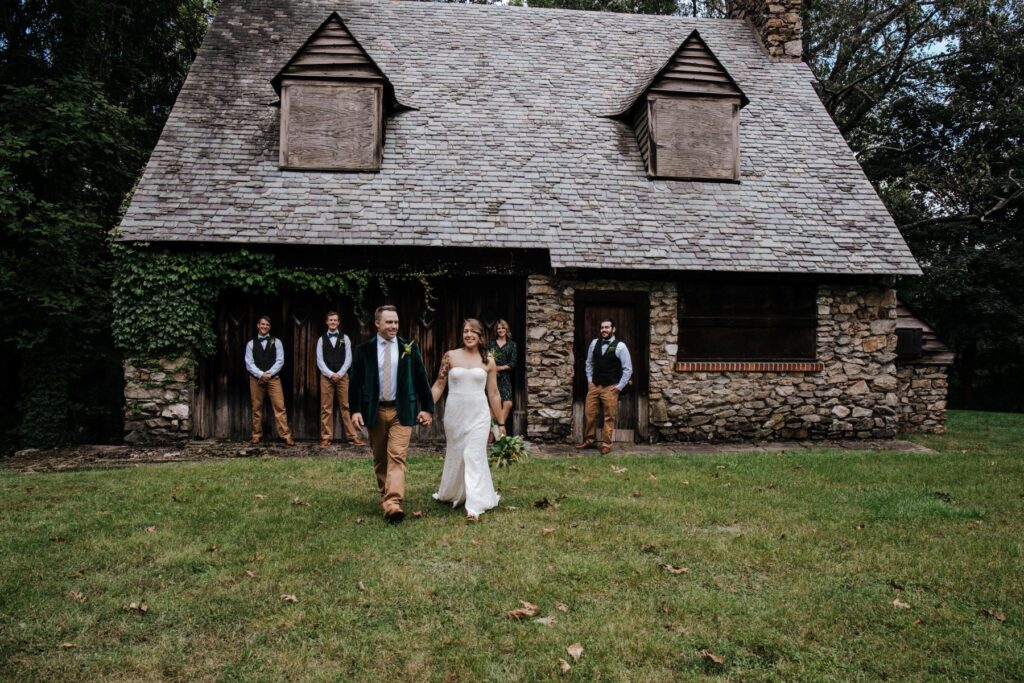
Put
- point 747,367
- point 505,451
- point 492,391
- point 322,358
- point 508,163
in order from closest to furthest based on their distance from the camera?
point 492,391, point 505,451, point 322,358, point 747,367, point 508,163

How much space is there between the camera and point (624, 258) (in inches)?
428

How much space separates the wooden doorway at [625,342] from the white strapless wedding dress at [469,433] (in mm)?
5099

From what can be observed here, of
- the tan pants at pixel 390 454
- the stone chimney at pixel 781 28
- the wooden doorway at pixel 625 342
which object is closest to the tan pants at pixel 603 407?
the wooden doorway at pixel 625 342

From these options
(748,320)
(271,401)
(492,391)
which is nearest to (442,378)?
(492,391)

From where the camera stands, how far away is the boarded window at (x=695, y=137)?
12.5 meters

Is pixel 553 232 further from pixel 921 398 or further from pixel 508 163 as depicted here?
pixel 921 398

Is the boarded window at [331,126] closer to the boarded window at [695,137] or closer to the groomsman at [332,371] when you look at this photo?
the groomsman at [332,371]

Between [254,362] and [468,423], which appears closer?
[468,423]

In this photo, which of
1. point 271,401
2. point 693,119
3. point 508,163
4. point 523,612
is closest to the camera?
point 523,612

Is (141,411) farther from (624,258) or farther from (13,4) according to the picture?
(13,4)

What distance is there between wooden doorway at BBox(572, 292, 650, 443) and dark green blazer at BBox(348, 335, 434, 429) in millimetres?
5361

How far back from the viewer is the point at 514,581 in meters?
4.65

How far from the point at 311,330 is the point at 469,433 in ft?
18.9

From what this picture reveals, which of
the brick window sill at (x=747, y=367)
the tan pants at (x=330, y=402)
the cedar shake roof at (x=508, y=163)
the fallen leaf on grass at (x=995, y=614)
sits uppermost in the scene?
the cedar shake roof at (x=508, y=163)
